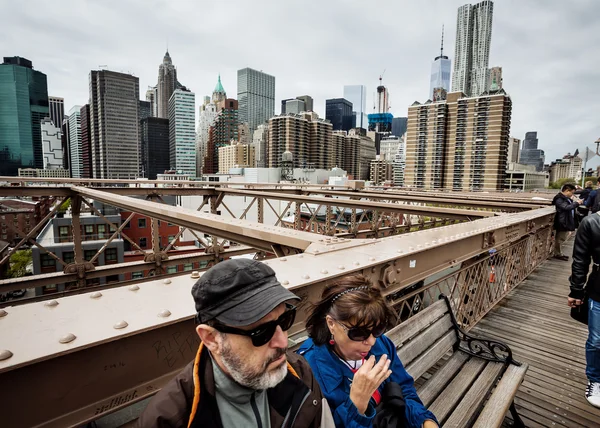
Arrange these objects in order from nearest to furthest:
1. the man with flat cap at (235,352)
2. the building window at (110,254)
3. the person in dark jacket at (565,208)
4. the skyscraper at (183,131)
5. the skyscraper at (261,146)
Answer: the man with flat cap at (235,352) < the person in dark jacket at (565,208) < the building window at (110,254) < the skyscraper at (261,146) < the skyscraper at (183,131)

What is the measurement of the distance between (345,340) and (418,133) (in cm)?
11085

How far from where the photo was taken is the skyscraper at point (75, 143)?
17325cm

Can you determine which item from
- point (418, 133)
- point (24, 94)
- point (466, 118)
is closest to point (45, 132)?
point (24, 94)

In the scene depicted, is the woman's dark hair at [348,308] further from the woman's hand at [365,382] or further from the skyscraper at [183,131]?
the skyscraper at [183,131]

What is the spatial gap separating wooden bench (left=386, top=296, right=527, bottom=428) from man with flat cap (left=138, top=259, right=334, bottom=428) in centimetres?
177

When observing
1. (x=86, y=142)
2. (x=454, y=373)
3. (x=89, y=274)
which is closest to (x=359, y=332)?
(x=454, y=373)

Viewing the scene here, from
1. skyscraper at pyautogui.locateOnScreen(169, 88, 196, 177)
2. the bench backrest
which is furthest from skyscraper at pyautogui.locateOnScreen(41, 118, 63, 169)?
the bench backrest

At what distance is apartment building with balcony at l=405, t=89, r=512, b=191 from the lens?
88.3 metres

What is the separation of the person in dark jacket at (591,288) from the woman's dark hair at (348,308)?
306 centimetres

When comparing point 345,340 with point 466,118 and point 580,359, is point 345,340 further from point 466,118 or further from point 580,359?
point 466,118

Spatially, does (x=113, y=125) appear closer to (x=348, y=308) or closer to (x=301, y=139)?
(x=301, y=139)

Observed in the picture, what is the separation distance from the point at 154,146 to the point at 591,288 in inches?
8364

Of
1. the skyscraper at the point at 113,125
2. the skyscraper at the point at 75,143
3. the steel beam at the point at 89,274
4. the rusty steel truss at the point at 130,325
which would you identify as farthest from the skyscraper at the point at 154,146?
the rusty steel truss at the point at 130,325

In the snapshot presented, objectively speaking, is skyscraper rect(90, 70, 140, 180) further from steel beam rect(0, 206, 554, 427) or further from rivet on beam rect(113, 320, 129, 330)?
rivet on beam rect(113, 320, 129, 330)
